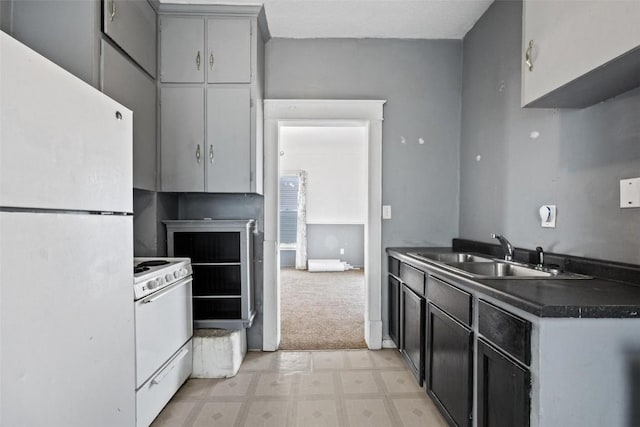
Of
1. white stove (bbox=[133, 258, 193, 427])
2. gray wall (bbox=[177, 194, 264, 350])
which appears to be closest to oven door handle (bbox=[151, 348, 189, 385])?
white stove (bbox=[133, 258, 193, 427])

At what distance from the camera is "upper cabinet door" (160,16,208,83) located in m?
2.51

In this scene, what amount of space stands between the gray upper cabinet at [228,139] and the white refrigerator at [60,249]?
1032mm

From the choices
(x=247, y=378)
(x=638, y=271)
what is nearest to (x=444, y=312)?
(x=638, y=271)

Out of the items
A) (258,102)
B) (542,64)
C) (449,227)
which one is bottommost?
(449,227)

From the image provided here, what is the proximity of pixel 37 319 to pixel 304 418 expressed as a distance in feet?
4.94

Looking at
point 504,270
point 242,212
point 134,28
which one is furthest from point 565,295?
point 134,28

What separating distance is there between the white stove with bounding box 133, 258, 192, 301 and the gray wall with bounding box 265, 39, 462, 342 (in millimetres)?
1598

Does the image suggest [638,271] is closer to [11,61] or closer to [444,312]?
A: [444,312]

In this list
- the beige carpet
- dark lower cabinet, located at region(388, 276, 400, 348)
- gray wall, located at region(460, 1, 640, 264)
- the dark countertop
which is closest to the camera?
the dark countertop

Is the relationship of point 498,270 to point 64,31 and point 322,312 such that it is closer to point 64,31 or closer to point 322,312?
point 322,312

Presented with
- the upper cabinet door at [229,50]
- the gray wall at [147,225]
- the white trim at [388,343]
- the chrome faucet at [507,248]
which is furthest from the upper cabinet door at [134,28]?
the white trim at [388,343]

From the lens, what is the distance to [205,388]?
2299 mm

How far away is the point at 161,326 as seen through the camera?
1926mm

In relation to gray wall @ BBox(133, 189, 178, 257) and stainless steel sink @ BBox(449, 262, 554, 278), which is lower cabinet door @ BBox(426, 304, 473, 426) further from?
gray wall @ BBox(133, 189, 178, 257)
